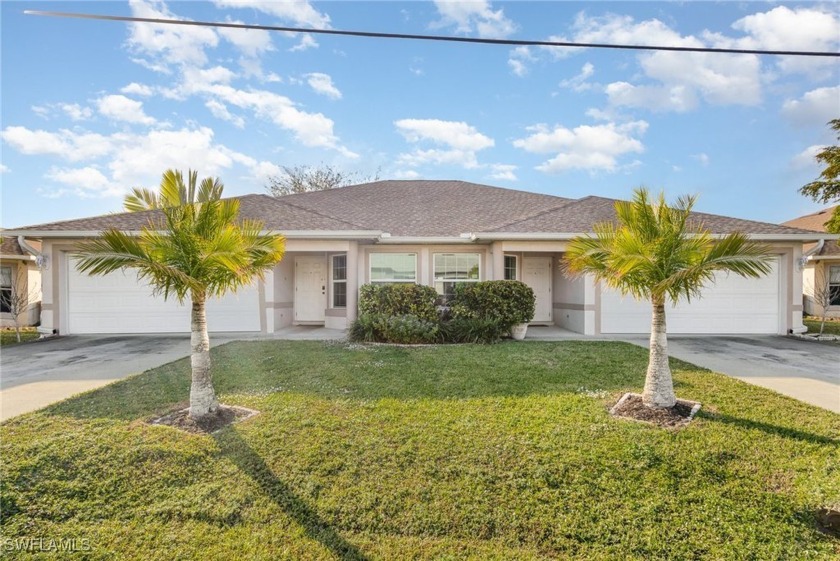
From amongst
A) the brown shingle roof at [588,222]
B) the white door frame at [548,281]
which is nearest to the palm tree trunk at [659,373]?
the brown shingle roof at [588,222]

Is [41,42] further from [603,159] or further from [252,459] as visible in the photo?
[603,159]

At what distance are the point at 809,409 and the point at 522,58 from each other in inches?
354

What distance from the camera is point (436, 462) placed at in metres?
3.51

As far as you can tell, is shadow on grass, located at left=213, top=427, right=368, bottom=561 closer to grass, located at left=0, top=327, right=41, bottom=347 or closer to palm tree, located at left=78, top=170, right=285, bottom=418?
palm tree, located at left=78, top=170, right=285, bottom=418

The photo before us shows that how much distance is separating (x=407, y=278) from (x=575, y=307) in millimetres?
5247

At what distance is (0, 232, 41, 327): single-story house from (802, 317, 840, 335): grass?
2598 centimetres

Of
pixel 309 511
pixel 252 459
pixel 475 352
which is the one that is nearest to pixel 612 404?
pixel 475 352

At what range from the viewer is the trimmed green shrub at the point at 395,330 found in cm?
887

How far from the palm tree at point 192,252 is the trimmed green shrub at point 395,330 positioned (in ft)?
15.2

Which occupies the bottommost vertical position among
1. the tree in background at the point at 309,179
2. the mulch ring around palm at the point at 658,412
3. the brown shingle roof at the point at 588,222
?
the mulch ring around palm at the point at 658,412

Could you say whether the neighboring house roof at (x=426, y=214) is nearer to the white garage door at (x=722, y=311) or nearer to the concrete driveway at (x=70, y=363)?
the white garage door at (x=722, y=311)

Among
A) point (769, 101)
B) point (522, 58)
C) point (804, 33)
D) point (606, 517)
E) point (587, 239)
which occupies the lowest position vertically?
point (606, 517)

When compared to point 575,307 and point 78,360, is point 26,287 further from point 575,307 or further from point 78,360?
point 575,307

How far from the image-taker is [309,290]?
12.6 meters
